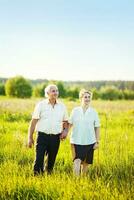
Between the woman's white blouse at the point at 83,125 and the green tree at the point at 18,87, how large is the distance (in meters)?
66.5

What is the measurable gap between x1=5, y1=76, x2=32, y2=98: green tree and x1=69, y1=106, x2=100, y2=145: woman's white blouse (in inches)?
2617

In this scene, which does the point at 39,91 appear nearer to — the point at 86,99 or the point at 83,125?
the point at 83,125

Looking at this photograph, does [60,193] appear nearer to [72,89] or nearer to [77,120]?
[77,120]

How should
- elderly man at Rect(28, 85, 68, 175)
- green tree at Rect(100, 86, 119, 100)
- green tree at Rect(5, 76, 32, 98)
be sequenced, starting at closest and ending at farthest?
elderly man at Rect(28, 85, 68, 175), green tree at Rect(5, 76, 32, 98), green tree at Rect(100, 86, 119, 100)

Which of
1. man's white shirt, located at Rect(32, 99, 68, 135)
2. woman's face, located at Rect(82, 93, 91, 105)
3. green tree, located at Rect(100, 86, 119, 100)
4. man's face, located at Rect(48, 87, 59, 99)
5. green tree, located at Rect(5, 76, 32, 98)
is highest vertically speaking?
man's face, located at Rect(48, 87, 59, 99)

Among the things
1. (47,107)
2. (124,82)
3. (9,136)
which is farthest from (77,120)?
(124,82)

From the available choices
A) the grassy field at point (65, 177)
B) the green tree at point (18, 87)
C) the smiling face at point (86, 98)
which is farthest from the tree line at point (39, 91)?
the smiling face at point (86, 98)

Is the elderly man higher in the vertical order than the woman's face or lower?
lower

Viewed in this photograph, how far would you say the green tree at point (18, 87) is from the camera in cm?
7525

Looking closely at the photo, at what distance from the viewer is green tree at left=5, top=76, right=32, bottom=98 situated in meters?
75.2

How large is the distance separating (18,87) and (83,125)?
7114 cm

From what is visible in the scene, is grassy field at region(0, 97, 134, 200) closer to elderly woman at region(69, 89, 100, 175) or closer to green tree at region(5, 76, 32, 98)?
elderly woman at region(69, 89, 100, 175)

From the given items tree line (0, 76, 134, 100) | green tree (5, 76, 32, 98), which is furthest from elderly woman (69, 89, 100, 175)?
green tree (5, 76, 32, 98)

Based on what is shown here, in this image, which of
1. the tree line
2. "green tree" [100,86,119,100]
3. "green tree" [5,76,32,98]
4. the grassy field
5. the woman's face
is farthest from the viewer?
"green tree" [100,86,119,100]
